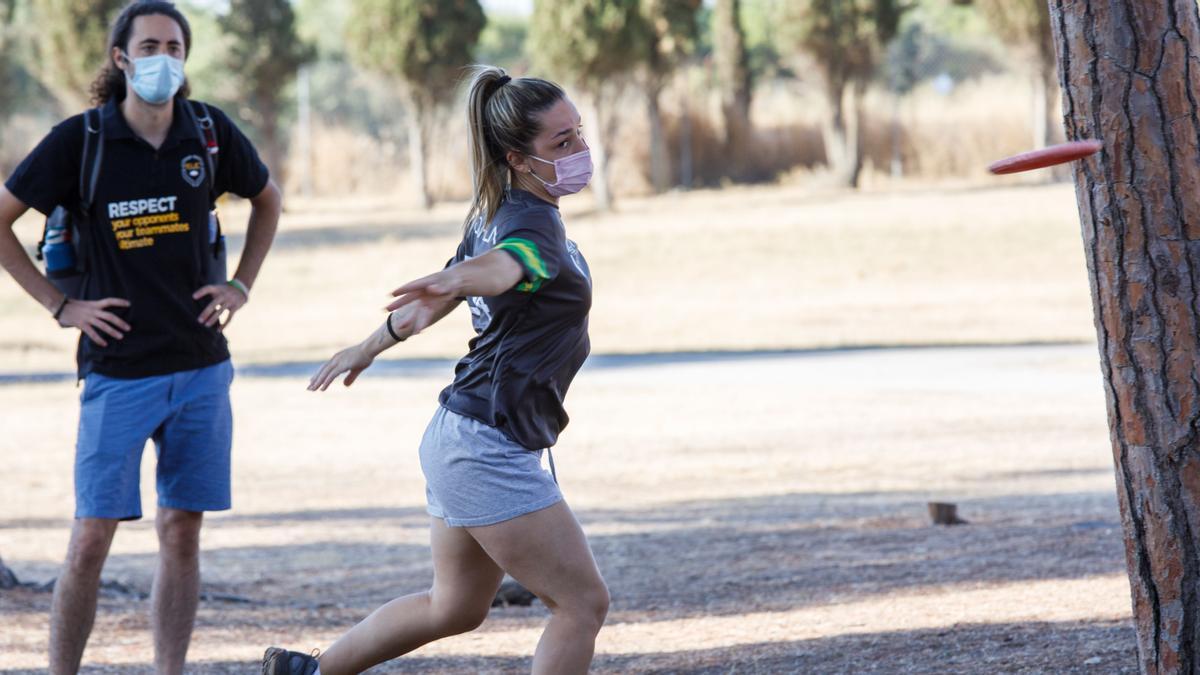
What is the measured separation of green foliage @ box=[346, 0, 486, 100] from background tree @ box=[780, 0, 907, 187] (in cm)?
736

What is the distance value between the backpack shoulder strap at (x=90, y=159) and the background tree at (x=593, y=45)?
29.7 meters

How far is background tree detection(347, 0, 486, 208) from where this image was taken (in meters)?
Result: 36.1

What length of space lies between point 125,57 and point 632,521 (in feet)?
16.3

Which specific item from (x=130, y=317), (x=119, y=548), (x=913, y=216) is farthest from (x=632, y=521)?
(x=913, y=216)

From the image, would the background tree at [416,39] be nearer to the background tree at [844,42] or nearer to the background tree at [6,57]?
the background tree at [844,42]

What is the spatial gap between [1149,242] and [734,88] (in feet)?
135

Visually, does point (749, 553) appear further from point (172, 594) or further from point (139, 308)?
point (139, 308)

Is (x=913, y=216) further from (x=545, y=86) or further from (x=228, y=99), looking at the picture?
(x=545, y=86)

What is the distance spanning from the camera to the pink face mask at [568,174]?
368cm

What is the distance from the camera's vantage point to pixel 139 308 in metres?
4.58

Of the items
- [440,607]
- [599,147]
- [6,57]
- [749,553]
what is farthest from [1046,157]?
[6,57]

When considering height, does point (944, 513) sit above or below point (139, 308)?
below

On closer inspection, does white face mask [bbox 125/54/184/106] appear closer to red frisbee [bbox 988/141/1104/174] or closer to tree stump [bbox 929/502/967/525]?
red frisbee [bbox 988/141/1104/174]

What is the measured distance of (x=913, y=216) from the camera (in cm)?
2995
